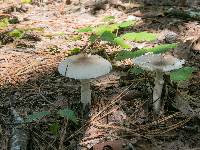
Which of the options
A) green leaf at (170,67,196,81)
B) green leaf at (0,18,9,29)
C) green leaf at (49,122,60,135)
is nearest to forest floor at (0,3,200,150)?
green leaf at (49,122,60,135)

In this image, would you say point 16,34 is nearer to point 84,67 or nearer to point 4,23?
point 4,23

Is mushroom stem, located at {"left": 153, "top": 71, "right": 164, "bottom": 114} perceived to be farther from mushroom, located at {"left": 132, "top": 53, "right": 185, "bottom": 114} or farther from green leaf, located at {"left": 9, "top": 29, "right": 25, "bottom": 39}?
green leaf, located at {"left": 9, "top": 29, "right": 25, "bottom": 39}

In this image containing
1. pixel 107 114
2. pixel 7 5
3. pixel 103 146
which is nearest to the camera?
pixel 103 146

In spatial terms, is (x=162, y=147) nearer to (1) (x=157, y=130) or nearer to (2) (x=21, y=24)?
(1) (x=157, y=130)

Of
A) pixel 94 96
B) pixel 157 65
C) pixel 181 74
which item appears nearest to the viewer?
pixel 157 65

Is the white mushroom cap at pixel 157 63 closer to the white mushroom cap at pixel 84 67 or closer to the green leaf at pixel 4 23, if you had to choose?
the white mushroom cap at pixel 84 67

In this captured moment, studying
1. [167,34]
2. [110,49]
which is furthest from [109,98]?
[167,34]

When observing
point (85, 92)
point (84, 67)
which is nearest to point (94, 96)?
point (85, 92)
